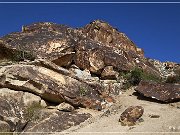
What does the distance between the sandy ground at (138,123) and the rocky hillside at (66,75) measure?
23.8 inches

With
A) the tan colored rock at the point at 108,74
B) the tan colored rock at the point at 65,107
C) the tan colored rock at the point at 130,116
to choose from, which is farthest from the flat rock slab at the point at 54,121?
the tan colored rock at the point at 108,74

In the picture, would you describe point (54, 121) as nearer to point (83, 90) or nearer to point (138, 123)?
point (83, 90)

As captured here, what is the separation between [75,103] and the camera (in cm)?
2175

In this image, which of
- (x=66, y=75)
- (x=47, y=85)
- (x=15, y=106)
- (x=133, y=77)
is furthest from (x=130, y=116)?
(x=133, y=77)

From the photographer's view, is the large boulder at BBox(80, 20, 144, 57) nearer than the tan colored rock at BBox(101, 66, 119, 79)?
No

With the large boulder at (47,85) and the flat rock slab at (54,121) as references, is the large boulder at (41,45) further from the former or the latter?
the flat rock slab at (54,121)

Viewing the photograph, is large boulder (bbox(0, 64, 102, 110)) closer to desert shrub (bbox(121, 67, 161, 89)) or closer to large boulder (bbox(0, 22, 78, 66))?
large boulder (bbox(0, 22, 78, 66))

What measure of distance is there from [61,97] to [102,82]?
5.27m

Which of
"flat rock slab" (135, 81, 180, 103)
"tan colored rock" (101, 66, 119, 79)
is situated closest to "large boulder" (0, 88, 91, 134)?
"flat rock slab" (135, 81, 180, 103)

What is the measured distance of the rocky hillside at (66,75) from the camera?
2038cm

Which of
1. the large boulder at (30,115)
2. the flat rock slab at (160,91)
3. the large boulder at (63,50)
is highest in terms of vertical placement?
the large boulder at (63,50)

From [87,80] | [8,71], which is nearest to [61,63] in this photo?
[87,80]

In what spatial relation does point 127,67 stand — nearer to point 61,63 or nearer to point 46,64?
point 61,63

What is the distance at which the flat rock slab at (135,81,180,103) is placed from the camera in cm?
2298
